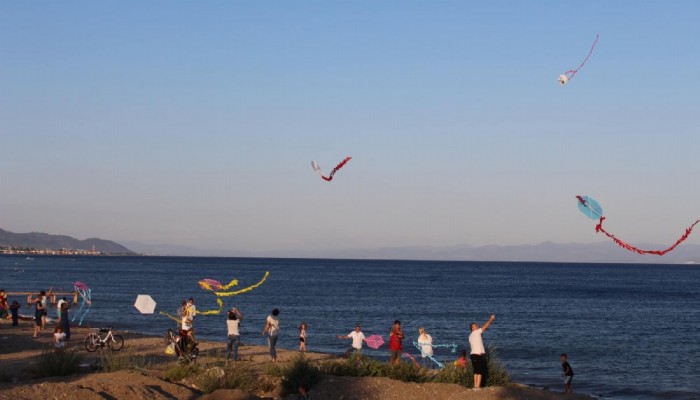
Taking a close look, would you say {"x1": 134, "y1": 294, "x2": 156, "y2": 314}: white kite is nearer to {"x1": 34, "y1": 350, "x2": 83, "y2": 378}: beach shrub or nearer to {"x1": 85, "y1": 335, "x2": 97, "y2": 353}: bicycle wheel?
{"x1": 85, "y1": 335, "x2": 97, "y2": 353}: bicycle wheel

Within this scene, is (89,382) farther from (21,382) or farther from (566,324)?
(566,324)

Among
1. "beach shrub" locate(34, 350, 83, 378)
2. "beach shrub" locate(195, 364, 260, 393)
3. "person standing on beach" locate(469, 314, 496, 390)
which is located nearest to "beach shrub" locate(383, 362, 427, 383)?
"person standing on beach" locate(469, 314, 496, 390)

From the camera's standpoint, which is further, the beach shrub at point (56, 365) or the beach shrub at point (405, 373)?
the beach shrub at point (405, 373)

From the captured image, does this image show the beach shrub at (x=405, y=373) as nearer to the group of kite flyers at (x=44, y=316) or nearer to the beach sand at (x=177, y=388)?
the beach sand at (x=177, y=388)

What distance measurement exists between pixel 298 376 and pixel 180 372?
2.65 meters

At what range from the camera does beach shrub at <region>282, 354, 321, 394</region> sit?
63.1 ft

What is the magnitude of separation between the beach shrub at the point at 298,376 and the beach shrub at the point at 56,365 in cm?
461

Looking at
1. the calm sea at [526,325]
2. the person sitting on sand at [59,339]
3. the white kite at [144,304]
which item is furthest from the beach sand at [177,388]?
the calm sea at [526,325]

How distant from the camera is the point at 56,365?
60.7ft

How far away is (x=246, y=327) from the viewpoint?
4622 centimetres

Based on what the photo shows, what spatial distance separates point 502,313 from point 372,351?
30.9m

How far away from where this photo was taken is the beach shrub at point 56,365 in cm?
1848

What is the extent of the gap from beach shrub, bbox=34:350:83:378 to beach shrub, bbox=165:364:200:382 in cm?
199

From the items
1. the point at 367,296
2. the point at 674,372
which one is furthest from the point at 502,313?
the point at 674,372
